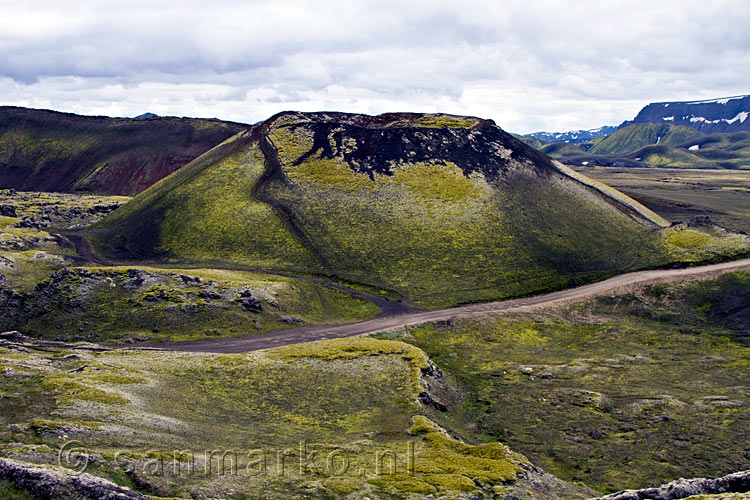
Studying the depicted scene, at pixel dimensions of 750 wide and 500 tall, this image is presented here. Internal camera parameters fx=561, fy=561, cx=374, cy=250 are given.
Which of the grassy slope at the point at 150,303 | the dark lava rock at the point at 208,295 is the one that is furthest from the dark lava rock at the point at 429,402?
the dark lava rock at the point at 208,295


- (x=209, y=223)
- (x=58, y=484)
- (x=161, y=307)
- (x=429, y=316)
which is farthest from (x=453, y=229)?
(x=58, y=484)

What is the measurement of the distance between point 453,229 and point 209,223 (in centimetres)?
5575

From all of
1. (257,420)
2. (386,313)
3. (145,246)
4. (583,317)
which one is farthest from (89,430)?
(145,246)

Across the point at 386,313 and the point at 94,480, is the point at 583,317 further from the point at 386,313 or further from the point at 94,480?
the point at 94,480

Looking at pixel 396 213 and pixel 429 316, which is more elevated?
pixel 396 213

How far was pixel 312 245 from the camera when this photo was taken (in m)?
120

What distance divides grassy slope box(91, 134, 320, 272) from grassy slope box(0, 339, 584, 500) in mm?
48881

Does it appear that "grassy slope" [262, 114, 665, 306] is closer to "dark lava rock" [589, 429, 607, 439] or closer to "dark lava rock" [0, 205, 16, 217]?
"dark lava rock" [589, 429, 607, 439]

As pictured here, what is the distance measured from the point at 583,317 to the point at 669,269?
2888 centimetres

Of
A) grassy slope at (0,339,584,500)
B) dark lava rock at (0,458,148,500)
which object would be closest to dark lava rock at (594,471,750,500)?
grassy slope at (0,339,584,500)

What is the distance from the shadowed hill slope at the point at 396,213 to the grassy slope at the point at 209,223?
0.45 meters

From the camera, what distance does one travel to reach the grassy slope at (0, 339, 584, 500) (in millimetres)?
35469

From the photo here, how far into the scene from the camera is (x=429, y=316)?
305 ft

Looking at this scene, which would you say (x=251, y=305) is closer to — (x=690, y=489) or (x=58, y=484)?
(x=58, y=484)
